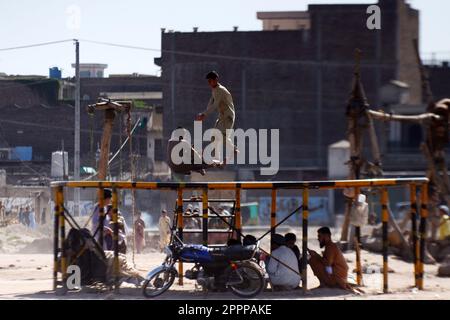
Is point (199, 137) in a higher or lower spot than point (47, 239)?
higher

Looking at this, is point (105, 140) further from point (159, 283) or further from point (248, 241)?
point (248, 241)

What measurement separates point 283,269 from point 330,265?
825mm

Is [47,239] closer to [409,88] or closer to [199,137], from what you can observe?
[199,137]

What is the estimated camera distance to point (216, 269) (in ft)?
44.4

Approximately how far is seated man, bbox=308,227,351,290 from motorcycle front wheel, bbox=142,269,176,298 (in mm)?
2421

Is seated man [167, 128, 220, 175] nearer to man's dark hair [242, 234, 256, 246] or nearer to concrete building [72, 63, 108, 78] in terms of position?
man's dark hair [242, 234, 256, 246]

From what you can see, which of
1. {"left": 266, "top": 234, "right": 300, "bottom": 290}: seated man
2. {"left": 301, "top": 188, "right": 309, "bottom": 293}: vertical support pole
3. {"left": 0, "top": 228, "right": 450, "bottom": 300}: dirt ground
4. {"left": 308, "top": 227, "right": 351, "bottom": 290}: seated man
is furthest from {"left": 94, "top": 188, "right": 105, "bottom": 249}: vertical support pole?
{"left": 308, "top": 227, "right": 351, "bottom": 290}: seated man

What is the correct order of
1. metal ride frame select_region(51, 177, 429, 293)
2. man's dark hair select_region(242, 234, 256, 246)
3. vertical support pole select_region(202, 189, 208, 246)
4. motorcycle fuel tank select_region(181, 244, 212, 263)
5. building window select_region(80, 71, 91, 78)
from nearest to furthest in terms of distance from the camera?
1. motorcycle fuel tank select_region(181, 244, 212, 263)
2. metal ride frame select_region(51, 177, 429, 293)
3. man's dark hair select_region(242, 234, 256, 246)
4. vertical support pole select_region(202, 189, 208, 246)
5. building window select_region(80, 71, 91, 78)

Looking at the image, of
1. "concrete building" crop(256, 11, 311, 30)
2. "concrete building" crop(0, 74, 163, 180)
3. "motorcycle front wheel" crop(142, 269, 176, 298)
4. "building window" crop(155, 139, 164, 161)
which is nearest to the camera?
"motorcycle front wheel" crop(142, 269, 176, 298)

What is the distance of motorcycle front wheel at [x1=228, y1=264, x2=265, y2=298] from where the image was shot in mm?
13344

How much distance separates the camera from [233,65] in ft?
188

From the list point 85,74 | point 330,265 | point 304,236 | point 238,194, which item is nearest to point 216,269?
point 304,236
